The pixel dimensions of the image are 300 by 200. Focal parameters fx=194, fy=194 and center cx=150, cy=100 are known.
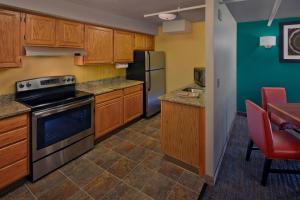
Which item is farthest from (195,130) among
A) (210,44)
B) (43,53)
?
(43,53)

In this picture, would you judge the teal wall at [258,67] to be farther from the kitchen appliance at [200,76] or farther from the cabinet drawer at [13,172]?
the cabinet drawer at [13,172]

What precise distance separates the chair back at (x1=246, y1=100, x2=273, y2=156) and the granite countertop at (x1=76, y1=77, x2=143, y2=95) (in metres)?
2.31

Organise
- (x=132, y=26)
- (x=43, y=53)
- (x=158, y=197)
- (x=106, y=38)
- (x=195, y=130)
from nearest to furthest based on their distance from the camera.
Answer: (x=158, y=197) → (x=195, y=130) → (x=43, y=53) → (x=106, y=38) → (x=132, y=26)

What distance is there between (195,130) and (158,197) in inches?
34.6

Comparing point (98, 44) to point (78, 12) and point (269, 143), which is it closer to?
point (78, 12)

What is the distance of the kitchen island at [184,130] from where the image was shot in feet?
7.74

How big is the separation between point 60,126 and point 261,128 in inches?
98.5

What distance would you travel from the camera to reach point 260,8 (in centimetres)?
333

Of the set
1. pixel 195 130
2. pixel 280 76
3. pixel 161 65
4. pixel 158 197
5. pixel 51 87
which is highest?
pixel 161 65

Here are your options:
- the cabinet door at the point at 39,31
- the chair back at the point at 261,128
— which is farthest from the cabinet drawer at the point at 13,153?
the chair back at the point at 261,128

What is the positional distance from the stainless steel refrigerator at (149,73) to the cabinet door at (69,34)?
154cm

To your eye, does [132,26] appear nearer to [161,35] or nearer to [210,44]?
[161,35]

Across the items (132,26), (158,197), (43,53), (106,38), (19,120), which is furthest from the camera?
(132,26)

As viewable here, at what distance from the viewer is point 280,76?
438 centimetres
